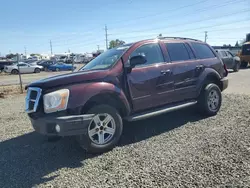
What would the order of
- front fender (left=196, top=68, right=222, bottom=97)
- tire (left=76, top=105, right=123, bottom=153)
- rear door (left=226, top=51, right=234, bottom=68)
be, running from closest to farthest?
tire (left=76, top=105, right=123, bottom=153), front fender (left=196, top=68, right=222, bottom=97), rear door (left=226, top=51, right=234, bottom=68)

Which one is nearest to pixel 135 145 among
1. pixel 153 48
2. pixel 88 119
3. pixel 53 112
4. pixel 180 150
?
pixel 180 150

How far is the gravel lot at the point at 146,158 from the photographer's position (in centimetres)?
287

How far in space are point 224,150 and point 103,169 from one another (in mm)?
1979

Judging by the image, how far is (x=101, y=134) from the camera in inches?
147

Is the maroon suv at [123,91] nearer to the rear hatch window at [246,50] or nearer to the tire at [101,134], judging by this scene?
the tire at [101,134]

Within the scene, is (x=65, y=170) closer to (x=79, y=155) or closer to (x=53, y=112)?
(x=79, y=155)

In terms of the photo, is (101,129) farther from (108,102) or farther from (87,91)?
(87,91)

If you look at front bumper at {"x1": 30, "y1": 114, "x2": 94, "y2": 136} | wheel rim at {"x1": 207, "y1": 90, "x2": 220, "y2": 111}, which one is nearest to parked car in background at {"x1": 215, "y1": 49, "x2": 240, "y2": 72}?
wheel rim at {"x1": 207, "y1": 90, "x2": 220, "y2": 111}

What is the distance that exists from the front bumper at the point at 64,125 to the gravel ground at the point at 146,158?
1.69ft

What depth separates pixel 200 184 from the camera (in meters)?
2.69

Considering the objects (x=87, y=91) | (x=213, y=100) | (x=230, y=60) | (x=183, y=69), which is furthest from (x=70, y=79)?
(x=230, y=60)

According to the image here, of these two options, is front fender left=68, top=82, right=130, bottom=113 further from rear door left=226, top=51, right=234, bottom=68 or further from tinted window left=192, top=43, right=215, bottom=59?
rear door left=226, top=51, right=234, bottom=68

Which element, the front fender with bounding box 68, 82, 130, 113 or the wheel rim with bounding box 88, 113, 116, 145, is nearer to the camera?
the front fender with bounding box 68, 82, 130, 113

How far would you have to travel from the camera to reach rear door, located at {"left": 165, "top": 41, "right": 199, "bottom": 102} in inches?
188
